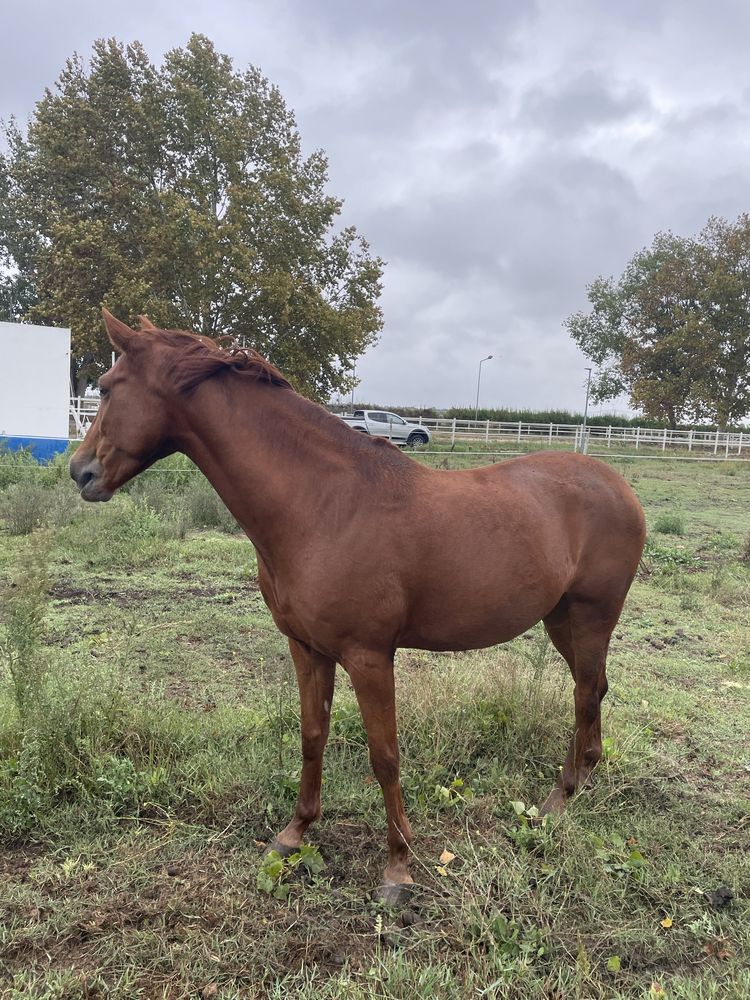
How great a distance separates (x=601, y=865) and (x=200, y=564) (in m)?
5.68

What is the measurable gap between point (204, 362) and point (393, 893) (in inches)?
87.5

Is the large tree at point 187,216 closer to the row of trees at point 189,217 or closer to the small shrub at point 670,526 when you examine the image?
the row of trees at point 189,217

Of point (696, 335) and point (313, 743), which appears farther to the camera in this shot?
point (696, 335)

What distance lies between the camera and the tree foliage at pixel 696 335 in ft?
117

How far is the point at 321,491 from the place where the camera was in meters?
2.50

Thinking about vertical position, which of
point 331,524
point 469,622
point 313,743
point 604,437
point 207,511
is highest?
point 604,437

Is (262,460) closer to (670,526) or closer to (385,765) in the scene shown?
(385,765)

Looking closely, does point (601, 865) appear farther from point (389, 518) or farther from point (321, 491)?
point (321, 491)

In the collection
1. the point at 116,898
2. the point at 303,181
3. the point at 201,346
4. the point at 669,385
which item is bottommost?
the point at 116,898

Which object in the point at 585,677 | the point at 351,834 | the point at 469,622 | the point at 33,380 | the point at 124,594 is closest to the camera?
the point at 469,622

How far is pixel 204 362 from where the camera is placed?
2441 mm

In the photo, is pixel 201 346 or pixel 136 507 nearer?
pixel 201 346

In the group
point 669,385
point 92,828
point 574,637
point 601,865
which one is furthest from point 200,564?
point 669,385

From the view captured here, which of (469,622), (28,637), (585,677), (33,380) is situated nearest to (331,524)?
(469,622)
